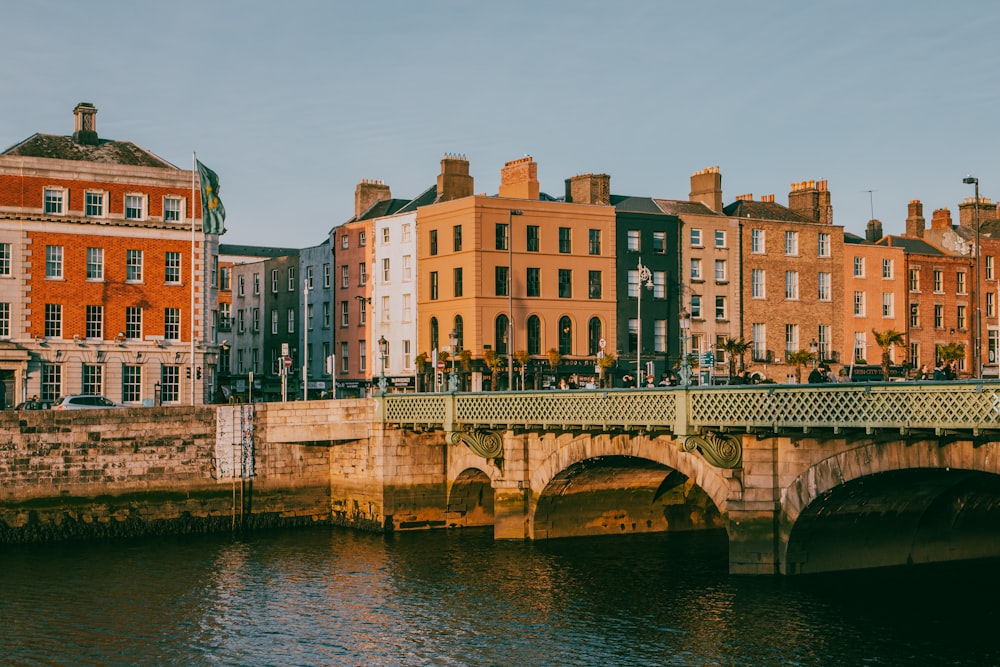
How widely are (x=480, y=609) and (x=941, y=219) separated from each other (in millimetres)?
66936

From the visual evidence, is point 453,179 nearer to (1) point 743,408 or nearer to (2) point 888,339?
(2) point 888,339

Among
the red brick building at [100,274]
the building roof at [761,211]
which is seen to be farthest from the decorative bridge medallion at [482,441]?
the building roof at [761,211]

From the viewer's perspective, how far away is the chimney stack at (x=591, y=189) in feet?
260

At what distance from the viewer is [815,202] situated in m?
86.7

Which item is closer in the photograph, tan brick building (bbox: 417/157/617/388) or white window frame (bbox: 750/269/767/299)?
tan brick building (bbox: 417/157/617/388)

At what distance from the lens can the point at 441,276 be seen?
77.4 meters

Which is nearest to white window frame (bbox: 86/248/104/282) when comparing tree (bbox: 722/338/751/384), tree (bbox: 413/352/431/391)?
tree (bbox: 413/352/431/391)

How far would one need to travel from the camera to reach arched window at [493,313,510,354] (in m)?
74.7

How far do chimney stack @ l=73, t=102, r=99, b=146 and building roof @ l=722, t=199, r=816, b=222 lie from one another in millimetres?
41657

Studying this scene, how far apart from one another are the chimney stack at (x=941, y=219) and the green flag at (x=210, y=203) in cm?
5514

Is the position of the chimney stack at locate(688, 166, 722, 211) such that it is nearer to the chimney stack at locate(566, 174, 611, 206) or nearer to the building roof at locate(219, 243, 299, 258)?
the chimney stack at locate(566, 174, 611, 206)

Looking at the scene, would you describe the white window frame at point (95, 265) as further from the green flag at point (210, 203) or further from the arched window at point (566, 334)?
the arched window at point (566, 334)

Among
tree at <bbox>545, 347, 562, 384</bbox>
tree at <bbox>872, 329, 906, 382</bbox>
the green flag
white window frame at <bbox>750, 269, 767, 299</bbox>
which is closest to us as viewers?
the green flag

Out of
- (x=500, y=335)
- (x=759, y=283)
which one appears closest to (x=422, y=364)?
(x=500, y=335)
